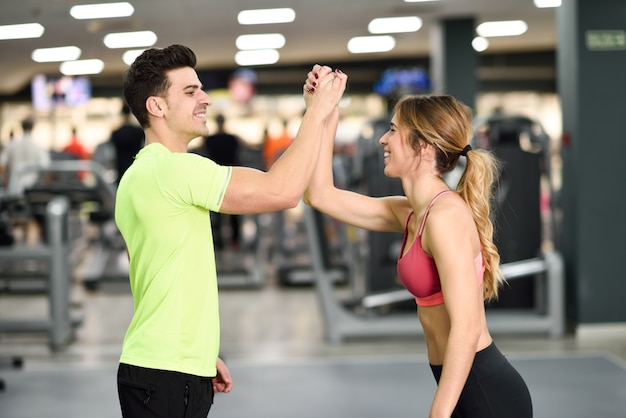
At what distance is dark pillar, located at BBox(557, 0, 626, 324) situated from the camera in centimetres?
583

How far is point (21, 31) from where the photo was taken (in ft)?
39.6

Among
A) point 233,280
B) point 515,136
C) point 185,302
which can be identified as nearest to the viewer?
point 185,302

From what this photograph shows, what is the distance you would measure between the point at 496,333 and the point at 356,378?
5.02 ft

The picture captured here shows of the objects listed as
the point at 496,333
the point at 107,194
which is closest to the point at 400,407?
the point at 496,333

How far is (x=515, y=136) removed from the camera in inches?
249

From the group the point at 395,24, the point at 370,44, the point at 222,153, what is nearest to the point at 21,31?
the point at 222,153

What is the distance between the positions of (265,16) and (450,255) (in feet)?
32.8

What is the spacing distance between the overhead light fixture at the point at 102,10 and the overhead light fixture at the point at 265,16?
4.99 ft

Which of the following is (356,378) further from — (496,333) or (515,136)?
(515,136)

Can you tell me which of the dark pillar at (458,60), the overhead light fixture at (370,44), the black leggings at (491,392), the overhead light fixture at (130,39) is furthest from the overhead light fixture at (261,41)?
the black leggings at (491,392)

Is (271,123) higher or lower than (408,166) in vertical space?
higher

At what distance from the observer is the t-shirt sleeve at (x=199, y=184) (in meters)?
1.73

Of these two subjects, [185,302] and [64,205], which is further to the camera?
[64,205]

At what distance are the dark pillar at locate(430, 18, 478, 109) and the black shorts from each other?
1054 cm
